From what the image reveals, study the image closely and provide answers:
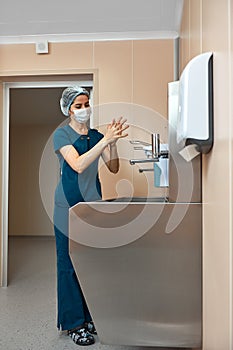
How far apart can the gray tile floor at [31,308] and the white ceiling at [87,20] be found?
2141 millimetres

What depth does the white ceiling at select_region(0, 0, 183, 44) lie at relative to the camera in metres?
2.71

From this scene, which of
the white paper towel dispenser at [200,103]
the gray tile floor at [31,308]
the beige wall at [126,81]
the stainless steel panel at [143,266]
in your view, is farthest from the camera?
the beige wall at [126,81]

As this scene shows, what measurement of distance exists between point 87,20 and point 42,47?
1.78 feet

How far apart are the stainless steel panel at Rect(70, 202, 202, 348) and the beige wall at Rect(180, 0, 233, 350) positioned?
0.36 feet

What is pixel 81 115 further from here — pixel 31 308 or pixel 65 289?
pixel 31 308

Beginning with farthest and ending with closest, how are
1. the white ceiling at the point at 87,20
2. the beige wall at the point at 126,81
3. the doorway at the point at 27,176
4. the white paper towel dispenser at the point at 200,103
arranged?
the doorway at the point at 27,176 < the beige wall at the point at 126,81 < the white ceiling at the point at 87,20 < the white paper towel dispenser at the point at 200,103

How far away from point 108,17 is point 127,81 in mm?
546

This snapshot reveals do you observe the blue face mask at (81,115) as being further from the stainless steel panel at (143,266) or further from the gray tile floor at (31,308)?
the gray tile floor at (31,308)

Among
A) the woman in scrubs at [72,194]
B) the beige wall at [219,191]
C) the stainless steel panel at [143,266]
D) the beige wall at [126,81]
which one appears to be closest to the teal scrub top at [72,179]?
the woman in scrubs at [72,194]

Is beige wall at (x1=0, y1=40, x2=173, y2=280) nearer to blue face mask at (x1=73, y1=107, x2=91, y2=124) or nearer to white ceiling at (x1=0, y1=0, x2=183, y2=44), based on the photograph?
white ceiling at (x1=0, y1=0, x2=183, y2=44)

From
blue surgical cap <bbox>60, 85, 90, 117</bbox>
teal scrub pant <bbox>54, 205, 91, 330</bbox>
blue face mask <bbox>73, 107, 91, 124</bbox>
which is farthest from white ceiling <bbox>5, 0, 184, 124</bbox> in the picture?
teal scrub pant <bbox>54, 205, 91, 330</bbox>

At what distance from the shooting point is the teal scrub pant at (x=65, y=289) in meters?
2.16

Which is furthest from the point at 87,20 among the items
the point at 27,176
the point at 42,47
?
the point at 27,176

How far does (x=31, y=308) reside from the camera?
2.79 m
